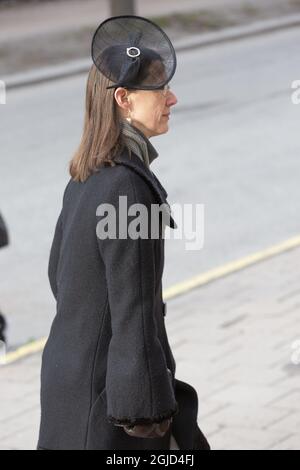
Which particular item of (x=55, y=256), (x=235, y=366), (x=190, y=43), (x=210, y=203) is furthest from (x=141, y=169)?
(x=190, y=43)

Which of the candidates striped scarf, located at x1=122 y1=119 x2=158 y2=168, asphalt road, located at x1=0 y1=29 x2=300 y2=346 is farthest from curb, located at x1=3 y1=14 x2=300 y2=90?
striped scarf, located at x1=122 y1=119 x2=158 y2=168

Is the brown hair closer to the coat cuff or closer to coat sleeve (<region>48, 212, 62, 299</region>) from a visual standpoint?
coat sleeve (<region>48, 212, 62, 299</region>)

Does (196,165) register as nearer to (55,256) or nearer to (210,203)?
(210,203)

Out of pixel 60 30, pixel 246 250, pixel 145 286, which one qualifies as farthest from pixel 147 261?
pixel 60 30

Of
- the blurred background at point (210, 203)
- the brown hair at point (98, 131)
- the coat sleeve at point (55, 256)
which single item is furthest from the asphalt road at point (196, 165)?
the brown hair at point (98, 131)

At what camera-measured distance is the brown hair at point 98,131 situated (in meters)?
3.70

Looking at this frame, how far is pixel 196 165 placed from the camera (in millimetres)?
12273

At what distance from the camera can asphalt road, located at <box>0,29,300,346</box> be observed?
30.7 feet

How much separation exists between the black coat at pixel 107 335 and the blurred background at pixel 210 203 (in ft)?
6.86

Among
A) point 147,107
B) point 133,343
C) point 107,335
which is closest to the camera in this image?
point 133,343

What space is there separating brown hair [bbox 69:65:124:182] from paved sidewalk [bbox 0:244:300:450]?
2373 millimetres

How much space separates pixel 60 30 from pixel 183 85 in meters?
5.54

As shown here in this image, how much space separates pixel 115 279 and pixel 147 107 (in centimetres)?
56

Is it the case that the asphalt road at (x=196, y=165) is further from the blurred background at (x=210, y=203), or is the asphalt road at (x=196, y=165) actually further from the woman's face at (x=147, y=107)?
the woman's face at (x=147, y=107)
